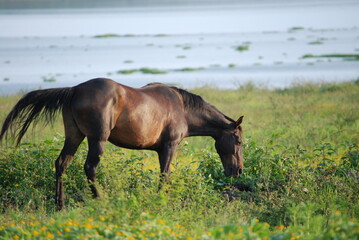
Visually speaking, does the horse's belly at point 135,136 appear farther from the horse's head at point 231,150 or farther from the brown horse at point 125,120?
the horse's head at point 231,150

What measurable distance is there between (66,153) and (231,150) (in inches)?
94.4

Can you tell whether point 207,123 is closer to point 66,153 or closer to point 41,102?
point 66,153

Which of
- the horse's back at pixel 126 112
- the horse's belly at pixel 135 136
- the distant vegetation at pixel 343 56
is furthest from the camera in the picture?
the distant vegetation at pixel 343 56

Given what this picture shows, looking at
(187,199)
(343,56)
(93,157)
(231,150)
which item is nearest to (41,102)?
(93,157)

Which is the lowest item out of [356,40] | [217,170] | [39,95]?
[356,40]

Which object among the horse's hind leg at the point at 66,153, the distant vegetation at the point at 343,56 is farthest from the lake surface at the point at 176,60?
the horse's hind leg at the point at 66,153

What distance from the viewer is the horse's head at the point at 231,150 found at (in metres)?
8.35

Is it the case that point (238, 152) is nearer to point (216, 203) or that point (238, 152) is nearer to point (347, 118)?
point (216, 203)

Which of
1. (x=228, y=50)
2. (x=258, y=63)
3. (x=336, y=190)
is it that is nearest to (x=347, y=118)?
(x=336, y=190)

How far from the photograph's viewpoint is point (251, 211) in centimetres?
718

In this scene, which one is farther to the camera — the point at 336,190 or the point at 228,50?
the point at 228,50

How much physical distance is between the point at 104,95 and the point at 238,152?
2.31 m

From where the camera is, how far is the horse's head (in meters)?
8.35

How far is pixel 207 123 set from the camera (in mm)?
8492
